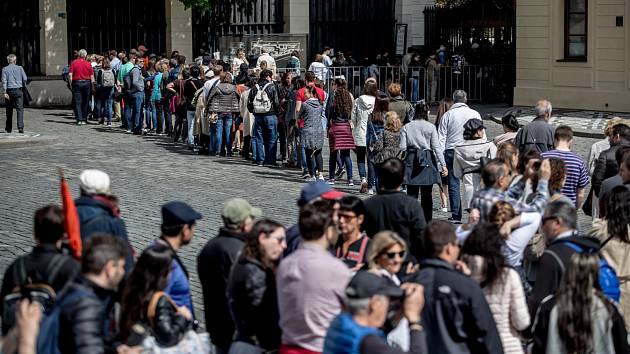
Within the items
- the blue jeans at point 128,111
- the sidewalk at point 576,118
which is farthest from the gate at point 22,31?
the sidewalk at point 576,118

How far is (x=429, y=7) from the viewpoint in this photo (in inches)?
1577

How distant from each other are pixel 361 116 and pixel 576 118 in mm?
11637

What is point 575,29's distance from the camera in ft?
102

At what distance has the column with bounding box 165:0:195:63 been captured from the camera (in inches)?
1358

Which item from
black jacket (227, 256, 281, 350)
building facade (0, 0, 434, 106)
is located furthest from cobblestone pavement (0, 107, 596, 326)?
building facade (0, 0, 434, 106)

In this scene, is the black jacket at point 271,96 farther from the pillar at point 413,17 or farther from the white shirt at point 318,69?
the pillar at point 413,17

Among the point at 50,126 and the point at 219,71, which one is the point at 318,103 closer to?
the point at 219,71

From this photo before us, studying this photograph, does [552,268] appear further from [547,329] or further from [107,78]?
[107,78]

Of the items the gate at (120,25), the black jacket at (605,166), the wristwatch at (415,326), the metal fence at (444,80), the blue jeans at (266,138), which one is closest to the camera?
the wristwatch at (415,326)

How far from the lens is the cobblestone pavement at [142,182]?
14898mm

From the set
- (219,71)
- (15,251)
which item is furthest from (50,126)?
(15,251)

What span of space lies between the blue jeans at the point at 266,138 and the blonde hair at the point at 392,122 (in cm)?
520

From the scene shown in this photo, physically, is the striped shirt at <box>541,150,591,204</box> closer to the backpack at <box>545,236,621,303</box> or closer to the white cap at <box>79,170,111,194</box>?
the backpack at <box>545,236,621,303</box>

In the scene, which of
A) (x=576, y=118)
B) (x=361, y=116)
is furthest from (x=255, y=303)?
(x=576, y=118)
